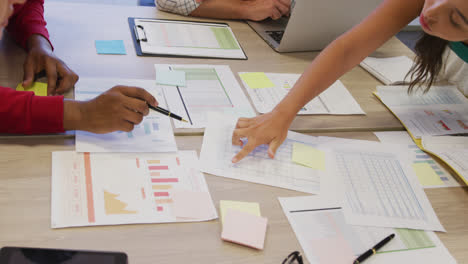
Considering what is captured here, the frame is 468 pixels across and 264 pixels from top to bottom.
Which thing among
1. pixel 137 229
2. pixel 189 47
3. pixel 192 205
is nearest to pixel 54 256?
pixel 137 229

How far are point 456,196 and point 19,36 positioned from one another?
4.66 ft

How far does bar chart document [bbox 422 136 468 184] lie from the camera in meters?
1.17

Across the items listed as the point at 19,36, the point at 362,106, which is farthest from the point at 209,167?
the point at 19,36

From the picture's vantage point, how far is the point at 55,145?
3.24ft

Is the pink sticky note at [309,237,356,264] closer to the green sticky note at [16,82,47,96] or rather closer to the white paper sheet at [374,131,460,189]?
the white paper sheet at [374,131,460,189]

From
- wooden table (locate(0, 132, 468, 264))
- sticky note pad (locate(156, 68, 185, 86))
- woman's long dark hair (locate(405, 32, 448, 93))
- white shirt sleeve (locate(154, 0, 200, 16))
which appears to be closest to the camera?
wooden table (locate(0, 132, 468, 264))

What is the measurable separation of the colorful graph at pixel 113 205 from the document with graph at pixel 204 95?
0.32m

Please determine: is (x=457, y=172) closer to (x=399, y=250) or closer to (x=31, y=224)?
(x=399, y=250)

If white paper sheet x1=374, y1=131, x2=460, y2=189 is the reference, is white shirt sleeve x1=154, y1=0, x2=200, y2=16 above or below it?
below

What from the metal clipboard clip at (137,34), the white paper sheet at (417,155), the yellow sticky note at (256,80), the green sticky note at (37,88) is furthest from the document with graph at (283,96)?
the green sticky note at (37,88)

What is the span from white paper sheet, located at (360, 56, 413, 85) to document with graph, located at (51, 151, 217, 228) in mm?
952

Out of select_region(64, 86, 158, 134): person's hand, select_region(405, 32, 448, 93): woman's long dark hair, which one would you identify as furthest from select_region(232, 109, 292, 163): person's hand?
select_region(405, 32, 448, 93): woman's long dark hair

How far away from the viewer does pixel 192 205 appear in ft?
2.94

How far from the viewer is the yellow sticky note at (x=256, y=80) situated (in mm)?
1402
